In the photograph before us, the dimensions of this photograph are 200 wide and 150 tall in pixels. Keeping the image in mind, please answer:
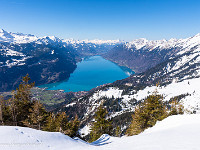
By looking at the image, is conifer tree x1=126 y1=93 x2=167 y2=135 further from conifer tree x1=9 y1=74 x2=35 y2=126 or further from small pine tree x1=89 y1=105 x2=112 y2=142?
conifer tree x1=9 y1=74 x2=35 y2=126

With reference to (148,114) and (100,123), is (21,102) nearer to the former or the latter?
Answer: (100,123)

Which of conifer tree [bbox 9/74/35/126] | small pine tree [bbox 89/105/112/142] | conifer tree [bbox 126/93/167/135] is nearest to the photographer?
conifer tree [bbox 9/74/35/126]

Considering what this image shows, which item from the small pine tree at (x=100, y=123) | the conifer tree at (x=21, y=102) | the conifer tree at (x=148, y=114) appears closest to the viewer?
the conifer tree at (x=21, y=102)

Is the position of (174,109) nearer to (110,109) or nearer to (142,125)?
(142,125)

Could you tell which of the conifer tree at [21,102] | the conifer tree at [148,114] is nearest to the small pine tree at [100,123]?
the conifer tree at [148,114]

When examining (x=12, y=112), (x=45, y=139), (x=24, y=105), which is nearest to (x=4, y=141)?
(x=45, y=139)

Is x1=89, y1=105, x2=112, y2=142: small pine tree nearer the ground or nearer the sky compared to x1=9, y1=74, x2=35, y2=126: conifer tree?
nearer the ground

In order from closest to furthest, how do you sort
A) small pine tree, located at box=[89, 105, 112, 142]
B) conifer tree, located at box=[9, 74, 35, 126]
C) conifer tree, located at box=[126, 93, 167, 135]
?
conifer tree, located at box=[9, 74, 35, 126]
conifer tree, located at box=[126, 93, 167, 135]
small pine tree, located at box=[89, 105, 112, 142]

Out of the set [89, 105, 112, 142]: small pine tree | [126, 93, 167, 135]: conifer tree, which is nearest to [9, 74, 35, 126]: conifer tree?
[89, 105, 112, 142]: small pine tree

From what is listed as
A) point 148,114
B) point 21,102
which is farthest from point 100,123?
point 21,102

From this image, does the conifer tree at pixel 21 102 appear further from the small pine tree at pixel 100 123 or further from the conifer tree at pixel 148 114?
the conifer tree at pixel 148 114

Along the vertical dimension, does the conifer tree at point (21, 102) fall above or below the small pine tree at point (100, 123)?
above
